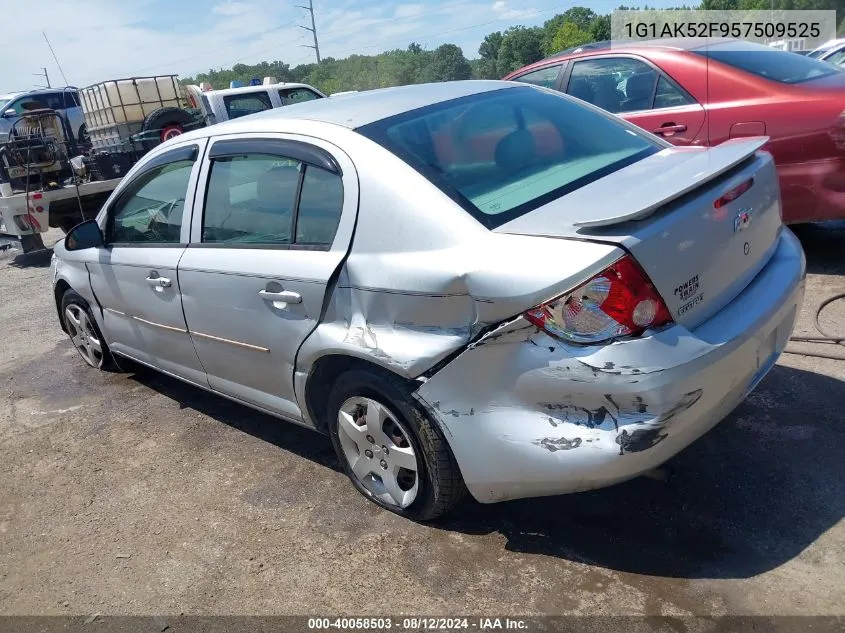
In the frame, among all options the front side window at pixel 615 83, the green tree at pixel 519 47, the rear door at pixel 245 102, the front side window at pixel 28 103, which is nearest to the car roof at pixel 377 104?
the front side window at pixel 615 83

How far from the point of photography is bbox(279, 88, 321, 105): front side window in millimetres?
12148

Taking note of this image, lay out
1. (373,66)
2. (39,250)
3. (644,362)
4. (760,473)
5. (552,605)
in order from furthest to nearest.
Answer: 1. (373,66)
2. (39,250)
3. (760,473)
4. (552,605)
5. (644,362)

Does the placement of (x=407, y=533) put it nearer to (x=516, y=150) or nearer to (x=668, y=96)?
(x=516, y=150)

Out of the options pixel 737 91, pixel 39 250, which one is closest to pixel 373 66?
pixel 39 250

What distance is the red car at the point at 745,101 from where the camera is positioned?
4.70 m

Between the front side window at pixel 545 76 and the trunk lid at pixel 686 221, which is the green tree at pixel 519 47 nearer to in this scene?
the front side window at pixel 545 76

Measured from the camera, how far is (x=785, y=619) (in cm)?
223

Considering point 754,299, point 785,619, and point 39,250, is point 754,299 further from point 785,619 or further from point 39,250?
point 39,250

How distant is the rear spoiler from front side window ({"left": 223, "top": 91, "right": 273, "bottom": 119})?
10.1 meters

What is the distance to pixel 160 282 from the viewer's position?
147 inches

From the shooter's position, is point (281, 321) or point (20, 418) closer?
point (281, 321)

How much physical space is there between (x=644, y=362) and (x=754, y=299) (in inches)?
28.3

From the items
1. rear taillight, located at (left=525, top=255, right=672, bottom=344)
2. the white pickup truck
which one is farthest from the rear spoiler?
the white pickup truck

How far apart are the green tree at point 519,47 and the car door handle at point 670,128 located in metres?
64.9
